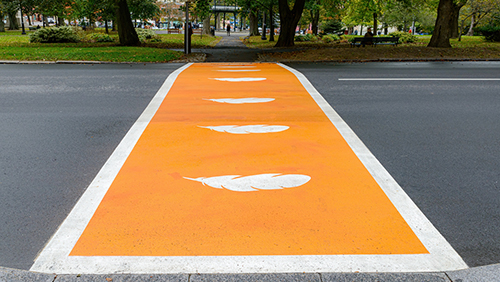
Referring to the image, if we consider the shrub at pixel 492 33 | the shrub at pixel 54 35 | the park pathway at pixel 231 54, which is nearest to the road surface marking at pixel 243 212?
the park pathway at pixel 231 54

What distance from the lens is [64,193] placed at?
4227 mm

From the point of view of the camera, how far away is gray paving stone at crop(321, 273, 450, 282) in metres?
2.77

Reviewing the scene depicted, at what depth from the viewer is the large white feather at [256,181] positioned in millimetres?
4391

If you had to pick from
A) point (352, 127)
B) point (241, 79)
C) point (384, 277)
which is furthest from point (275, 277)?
point (241, 79)

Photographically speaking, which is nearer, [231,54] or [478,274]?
[478,274]

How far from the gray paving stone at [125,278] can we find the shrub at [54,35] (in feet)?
87.9

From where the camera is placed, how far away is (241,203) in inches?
158

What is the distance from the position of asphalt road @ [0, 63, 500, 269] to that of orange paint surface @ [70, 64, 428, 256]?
45 centimetres

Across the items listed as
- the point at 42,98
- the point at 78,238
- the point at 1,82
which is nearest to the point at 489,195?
the point at 78,238

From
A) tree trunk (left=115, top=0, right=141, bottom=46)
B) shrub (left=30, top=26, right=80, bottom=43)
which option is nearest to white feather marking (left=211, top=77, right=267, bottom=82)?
tree trunk (left=115, top=0, right=141, bottom=46)

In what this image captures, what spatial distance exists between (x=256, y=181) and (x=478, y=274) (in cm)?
Answer: 238

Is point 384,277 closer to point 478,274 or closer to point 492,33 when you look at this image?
point 478,274

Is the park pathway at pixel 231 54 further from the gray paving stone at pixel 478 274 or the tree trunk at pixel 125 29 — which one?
the gray paving stone at pixel 478 274

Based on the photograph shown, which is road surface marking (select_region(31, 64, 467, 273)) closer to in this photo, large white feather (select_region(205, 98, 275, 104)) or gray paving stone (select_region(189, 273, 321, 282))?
gray paving stone (select_region(189, 273, 321, 282))
